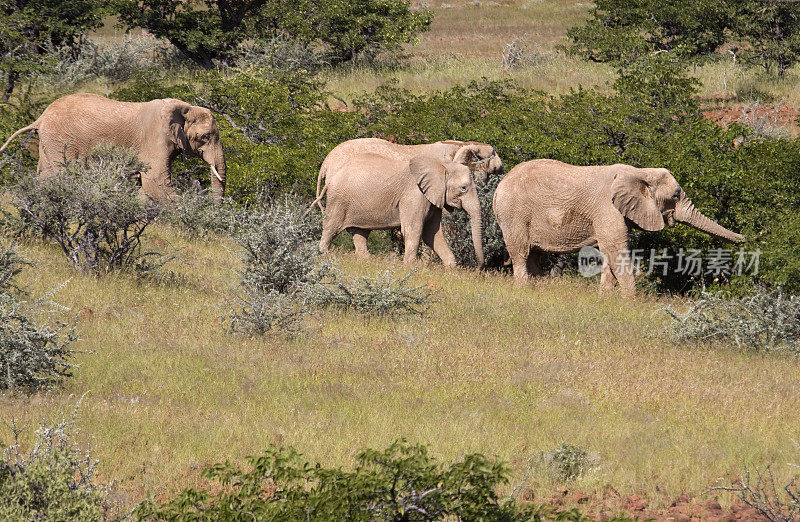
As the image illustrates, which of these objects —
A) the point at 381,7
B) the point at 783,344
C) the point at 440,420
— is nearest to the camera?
the point at 440,420

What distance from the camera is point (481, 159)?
18141mm

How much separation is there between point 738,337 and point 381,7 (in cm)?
2775

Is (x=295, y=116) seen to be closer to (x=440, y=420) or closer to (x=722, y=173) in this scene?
(x=722, y=173)

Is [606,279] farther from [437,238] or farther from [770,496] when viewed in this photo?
[770,496]

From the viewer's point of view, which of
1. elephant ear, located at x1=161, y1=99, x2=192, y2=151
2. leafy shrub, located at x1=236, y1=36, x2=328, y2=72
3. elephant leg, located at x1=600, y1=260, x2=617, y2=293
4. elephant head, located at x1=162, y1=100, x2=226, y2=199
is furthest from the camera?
leafy shrub, located at x1=236, y1=36, x2=328, y2=72

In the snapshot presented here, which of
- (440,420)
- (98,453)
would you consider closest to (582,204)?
(440,420)

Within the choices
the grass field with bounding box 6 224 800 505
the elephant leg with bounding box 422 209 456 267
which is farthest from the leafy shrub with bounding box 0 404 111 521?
the elephant leg with bounding box 422 209 456 267

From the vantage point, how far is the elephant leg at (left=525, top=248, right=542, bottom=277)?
17.0m

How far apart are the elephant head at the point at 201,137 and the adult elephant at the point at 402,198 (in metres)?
2.38

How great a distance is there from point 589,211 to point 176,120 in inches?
303

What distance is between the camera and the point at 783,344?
39.8ft

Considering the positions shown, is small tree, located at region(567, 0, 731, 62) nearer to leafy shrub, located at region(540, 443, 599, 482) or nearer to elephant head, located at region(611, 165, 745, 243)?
elephant head, located at region(611, 165, 745, 243)

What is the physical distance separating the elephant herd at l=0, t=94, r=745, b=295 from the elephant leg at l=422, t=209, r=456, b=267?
0.06 ft

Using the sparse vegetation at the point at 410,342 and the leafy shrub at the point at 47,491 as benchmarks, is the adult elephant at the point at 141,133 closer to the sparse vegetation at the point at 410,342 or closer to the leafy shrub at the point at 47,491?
→ the sparse vegetation at the point at 410,342
